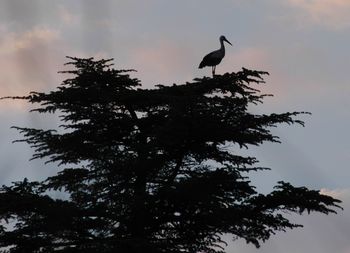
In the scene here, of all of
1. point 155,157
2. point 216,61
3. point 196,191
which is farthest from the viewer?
point 216,61

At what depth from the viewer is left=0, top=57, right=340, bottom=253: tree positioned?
834 inches

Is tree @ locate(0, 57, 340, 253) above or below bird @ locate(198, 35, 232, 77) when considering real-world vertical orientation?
below

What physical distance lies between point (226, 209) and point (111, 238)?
3504mm

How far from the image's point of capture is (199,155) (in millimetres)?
22969

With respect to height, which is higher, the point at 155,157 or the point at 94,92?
the point at 94,92

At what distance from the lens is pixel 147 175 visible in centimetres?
2269

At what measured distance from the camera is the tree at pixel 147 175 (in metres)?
21.2

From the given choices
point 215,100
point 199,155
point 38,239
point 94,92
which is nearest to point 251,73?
point 215,100

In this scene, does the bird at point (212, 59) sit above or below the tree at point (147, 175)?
above

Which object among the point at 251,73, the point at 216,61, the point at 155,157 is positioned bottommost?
the point at 155,157

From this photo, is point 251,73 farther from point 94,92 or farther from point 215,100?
point 94,92

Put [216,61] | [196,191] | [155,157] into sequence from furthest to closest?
[216,61] → [155,157] → [196,191]

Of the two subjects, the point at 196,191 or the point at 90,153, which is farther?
the point at 90,153

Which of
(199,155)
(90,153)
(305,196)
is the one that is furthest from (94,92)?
(305,196)
